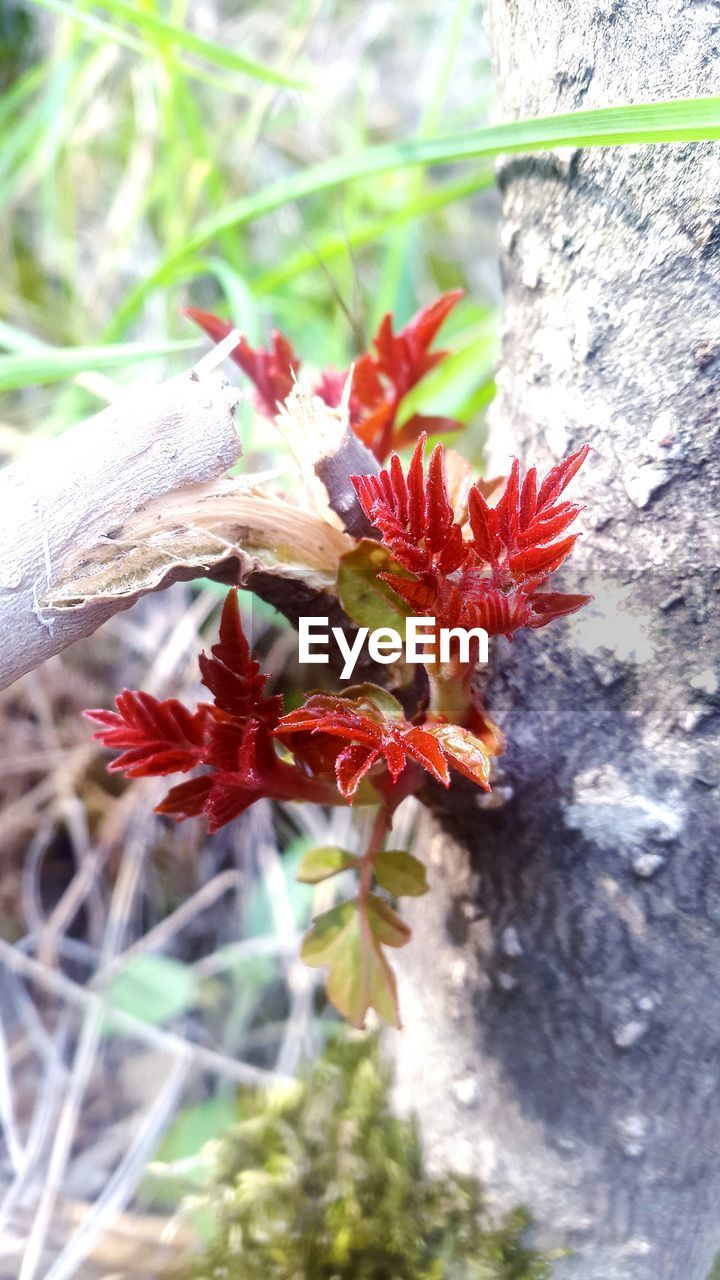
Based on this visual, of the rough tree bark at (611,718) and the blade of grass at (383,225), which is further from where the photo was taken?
the blade of grass at (383,225)

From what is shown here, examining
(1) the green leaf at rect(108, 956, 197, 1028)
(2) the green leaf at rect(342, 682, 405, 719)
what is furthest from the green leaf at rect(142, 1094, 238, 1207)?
(2) the green leaf at rect(342, 682, 405, 719)

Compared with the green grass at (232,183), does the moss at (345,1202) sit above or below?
below

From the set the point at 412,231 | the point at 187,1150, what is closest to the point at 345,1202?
the point at 187,1150

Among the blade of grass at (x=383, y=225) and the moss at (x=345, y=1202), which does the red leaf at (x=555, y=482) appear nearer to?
the moss at (x=345, y=1202)

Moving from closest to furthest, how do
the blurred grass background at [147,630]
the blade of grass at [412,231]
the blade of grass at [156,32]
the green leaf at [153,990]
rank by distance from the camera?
the blade of grass at [156,32] → the blurred grass background at [147,630] → the green leaf at [153,990] → the blade of grass at [412,231]

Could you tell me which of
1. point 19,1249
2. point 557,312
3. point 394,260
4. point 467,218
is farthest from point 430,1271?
point 467,218

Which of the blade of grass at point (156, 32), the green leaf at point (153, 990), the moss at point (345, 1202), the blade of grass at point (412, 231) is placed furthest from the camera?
Result: the blade of grass at point (412, 231)

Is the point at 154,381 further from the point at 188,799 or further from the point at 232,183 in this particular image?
the point at 188,799

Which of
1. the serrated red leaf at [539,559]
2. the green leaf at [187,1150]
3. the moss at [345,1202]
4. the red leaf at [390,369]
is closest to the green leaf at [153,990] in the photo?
the green leaf at [187,1150]
